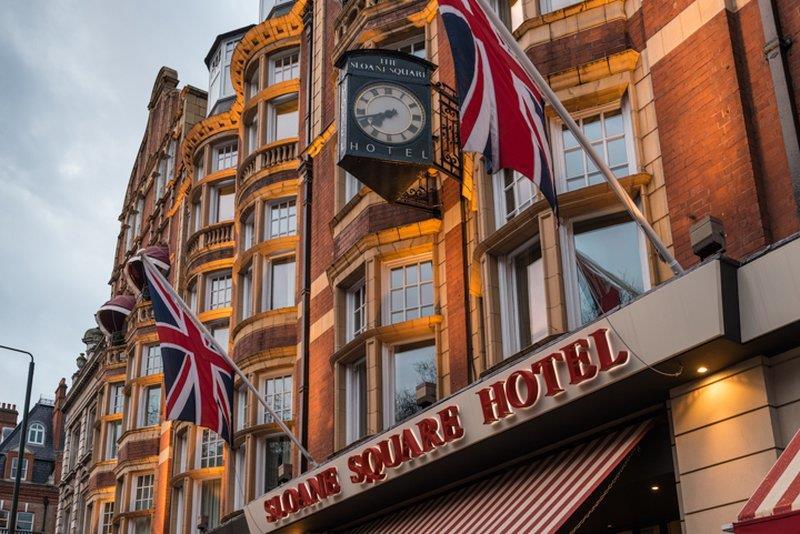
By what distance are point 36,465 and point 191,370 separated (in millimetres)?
57007

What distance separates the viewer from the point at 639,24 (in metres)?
14.1

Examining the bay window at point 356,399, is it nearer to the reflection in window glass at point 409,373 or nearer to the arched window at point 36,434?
the reflection in window glass at point 409,373

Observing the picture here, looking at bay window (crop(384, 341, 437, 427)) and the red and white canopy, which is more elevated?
bay window (crop(384, 341, 437, 427))

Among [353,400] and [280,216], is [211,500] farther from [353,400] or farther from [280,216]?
[353,400]

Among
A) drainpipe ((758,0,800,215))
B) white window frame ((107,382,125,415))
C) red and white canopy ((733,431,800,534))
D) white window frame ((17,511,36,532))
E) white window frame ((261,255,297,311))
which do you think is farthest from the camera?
white window frame ((17,511,36,532))

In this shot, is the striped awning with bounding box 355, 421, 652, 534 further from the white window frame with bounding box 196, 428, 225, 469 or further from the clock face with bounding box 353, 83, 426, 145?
the white window frame with bounding box 196, 428, 225, 469

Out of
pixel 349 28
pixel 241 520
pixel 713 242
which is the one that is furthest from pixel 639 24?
pixel 241 520

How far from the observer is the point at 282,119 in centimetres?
2733

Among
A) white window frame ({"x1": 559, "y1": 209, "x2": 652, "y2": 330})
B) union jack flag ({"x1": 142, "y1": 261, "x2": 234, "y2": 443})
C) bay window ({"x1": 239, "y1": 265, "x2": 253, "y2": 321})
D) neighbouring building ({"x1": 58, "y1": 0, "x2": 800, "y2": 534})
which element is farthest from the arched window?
white window frame ({"x1": 559, "y1": 209, "x2": 652, "y2": 330})

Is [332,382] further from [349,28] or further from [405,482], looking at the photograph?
[349,28]

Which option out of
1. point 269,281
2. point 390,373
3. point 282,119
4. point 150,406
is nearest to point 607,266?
point 390,373

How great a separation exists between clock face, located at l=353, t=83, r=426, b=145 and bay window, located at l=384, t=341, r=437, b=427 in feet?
12.2

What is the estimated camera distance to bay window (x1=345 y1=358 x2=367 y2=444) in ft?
62.4

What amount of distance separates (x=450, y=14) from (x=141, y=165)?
37601mm
